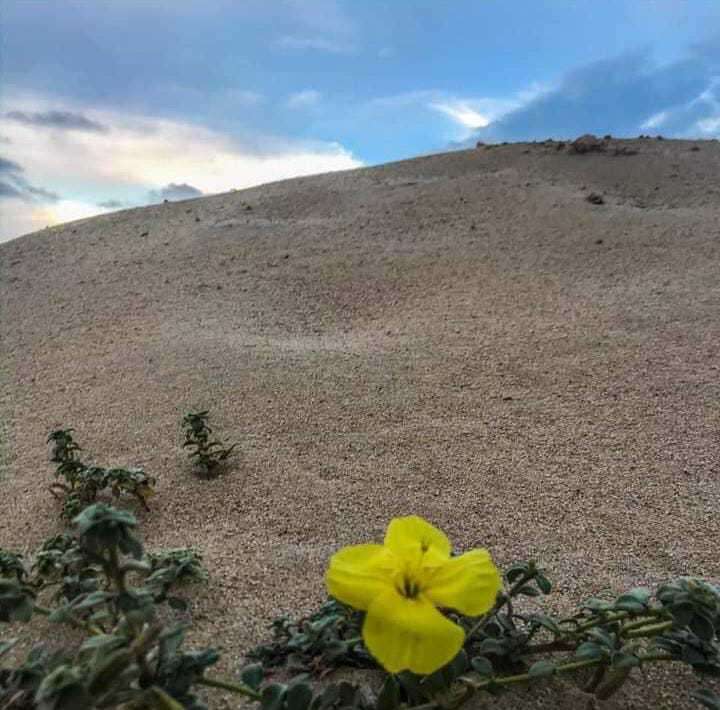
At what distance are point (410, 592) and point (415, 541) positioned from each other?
0.08m

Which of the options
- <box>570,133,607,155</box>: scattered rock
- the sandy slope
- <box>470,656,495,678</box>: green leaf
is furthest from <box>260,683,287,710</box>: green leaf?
<box>570,133,607,155</box>: scattered rock

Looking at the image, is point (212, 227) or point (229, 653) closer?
point (229, 653)

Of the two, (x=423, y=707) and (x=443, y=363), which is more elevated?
(x=443, y=363)

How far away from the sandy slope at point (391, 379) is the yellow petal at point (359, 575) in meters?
0.44

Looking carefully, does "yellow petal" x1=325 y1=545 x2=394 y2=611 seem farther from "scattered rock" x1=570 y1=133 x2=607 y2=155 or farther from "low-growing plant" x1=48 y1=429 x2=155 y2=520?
"scattered rock" x1=570 y1=133 x2=607 y2=155

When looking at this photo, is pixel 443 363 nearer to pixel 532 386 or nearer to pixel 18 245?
pixel 532 386

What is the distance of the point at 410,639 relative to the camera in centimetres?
73

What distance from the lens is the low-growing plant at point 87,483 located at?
1709 millimetres

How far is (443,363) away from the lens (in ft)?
8.87

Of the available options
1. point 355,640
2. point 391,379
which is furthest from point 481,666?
point 391,379

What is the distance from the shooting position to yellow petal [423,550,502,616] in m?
0.78

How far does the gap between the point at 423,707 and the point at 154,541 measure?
2.99 ft

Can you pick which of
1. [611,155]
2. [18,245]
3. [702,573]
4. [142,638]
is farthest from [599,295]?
[18,245]

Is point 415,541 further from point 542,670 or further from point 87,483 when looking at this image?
point 87,483
